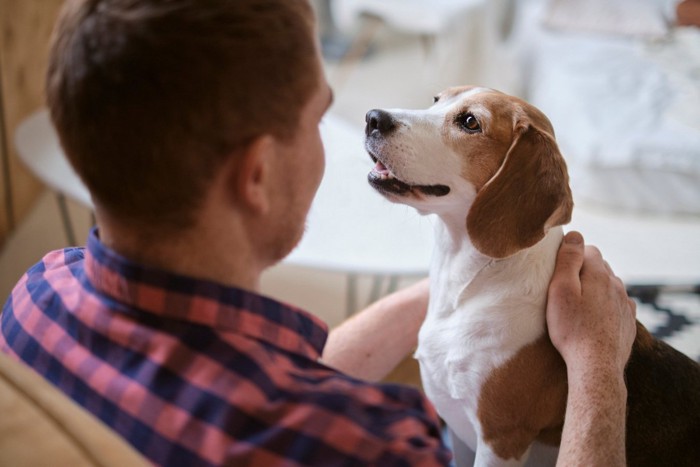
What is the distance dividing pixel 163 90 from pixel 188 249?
0.54 feet

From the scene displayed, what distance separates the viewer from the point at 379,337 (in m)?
1.25

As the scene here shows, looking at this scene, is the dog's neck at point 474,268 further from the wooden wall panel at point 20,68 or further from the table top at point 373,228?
the wooden wall panel at point 20,68

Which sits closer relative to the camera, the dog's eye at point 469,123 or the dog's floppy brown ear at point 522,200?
the dog's floppy brown ear at point 522,200

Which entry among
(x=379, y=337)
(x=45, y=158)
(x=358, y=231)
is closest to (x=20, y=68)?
(x=45, y=158)

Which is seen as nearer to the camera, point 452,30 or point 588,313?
point 588,313

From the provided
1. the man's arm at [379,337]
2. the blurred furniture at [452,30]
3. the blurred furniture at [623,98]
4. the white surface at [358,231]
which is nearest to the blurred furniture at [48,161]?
the white surface at [358,231]

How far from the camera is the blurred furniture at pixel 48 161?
2.10 metres

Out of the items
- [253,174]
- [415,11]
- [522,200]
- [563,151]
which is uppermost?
[253,174]

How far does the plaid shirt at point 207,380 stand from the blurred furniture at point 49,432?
33 mm

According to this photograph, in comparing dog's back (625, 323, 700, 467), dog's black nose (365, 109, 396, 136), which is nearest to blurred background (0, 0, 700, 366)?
dog's back (625, 323, 700, 467)

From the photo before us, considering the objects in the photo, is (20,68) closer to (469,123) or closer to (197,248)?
(469,123)

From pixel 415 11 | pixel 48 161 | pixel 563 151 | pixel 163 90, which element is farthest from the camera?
pixel 415 11

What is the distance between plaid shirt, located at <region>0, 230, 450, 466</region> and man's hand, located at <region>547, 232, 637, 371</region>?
13.8 inches

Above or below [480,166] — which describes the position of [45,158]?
below
